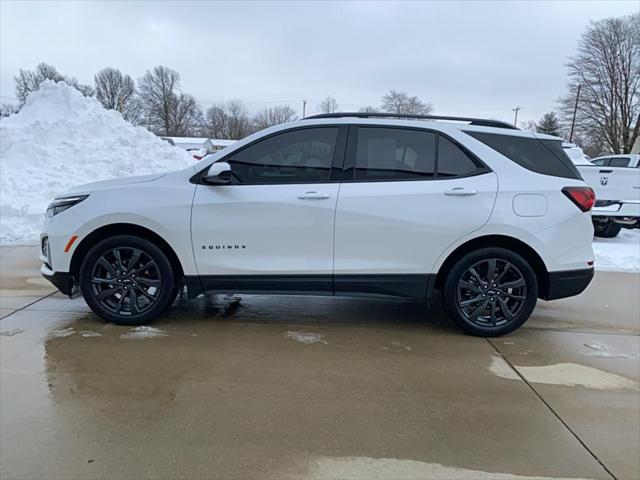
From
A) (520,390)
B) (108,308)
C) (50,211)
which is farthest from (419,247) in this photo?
(50,211)

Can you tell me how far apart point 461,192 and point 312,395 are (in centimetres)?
207

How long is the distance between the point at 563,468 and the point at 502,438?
342 mm

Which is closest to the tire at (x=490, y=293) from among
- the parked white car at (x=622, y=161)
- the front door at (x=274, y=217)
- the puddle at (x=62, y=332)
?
the front door at (x=274, y=217)

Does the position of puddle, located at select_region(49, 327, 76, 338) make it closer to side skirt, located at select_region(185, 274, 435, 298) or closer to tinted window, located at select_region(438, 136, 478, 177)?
side skirt, located at select_region(185, 274, 435, 298)

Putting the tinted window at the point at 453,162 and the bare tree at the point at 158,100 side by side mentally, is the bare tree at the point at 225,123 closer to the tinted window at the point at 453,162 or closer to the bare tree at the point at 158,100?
the bare tree at the point at 158,100

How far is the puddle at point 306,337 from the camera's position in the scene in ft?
13.7

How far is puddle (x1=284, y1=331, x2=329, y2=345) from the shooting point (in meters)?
4.17

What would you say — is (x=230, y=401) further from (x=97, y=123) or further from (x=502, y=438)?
(x=97, y=123)

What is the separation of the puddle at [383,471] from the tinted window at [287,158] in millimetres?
2391

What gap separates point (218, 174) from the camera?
409 cm

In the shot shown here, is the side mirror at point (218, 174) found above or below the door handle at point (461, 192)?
above

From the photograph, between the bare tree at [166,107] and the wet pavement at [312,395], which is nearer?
the wet pavement at [312,395]

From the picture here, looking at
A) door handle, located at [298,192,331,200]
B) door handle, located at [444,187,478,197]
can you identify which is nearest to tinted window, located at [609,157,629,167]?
door handle, located at [444,187,478,197]

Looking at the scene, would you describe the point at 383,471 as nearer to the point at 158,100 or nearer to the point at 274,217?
the point at 274,217
